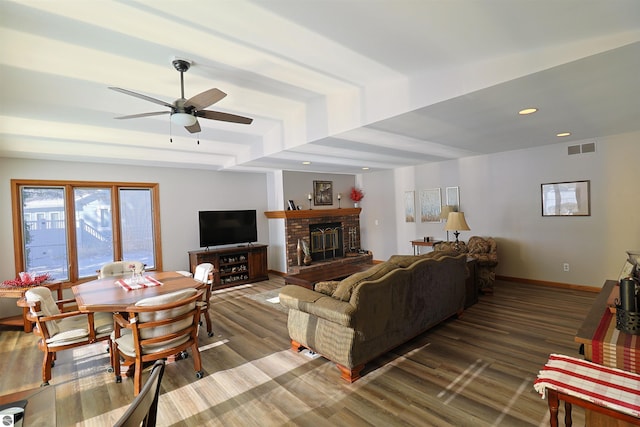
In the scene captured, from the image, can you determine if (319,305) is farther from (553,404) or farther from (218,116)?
(218,116)

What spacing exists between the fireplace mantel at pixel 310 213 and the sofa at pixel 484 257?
2.95 meters

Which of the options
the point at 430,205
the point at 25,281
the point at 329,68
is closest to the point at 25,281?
the point at 25,281

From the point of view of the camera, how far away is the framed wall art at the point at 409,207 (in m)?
7.02

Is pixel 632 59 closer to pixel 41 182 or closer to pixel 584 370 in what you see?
pixel 584 370

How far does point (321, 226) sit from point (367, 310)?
197 inches

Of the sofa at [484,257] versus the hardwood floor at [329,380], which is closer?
the hardwood floor at [329,380]

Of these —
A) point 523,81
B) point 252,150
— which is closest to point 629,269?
point 523,81

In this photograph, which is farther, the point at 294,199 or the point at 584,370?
the point at 294,199

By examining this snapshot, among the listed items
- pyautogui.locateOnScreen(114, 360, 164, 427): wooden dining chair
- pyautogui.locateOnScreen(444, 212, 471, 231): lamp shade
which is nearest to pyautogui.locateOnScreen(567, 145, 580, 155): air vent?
pyautogui.locateOnScreen(444, 212, 471, 231): lamp shade

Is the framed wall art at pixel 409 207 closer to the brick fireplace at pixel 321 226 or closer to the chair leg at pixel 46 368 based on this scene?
the brick fireplace at pixel 321 226

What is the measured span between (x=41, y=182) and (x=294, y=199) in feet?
14.7

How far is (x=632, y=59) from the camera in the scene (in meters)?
2.13

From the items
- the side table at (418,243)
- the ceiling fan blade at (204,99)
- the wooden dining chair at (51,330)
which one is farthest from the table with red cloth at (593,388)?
the side table at (418,243)

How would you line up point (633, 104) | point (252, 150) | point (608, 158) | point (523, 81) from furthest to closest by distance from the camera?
point (252, 150) < point (608, 158) < point (633, 104) < point (523, 81)
